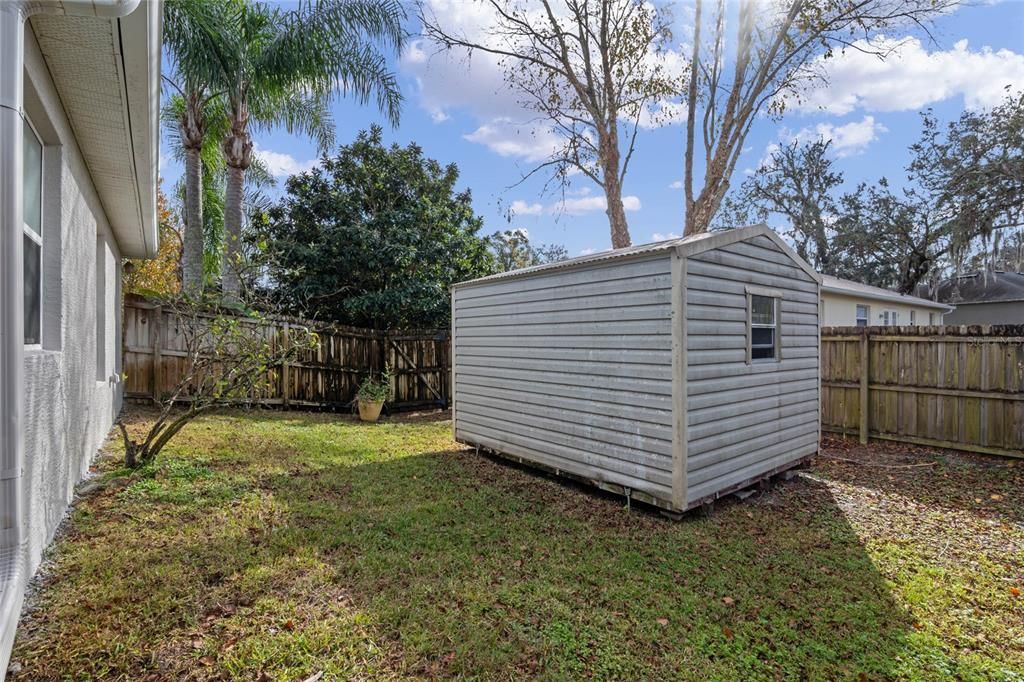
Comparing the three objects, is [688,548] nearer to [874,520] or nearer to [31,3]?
[874,520]

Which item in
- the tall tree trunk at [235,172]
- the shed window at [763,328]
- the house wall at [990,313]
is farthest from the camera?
the house wall at [990,313]

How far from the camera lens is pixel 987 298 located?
63.6 feet

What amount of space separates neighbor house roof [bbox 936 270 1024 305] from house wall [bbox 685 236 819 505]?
17.9 metres

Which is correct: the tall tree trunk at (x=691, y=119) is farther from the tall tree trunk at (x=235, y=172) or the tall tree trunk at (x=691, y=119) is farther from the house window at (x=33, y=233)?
the house window at (x=33, y=233)

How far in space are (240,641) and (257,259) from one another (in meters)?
5.15

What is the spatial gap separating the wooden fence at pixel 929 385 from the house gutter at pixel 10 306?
8.83m

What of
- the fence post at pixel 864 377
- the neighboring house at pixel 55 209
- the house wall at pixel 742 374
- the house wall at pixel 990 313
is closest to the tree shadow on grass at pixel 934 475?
the fence post at pixel 864 377

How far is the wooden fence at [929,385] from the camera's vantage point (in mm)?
6184

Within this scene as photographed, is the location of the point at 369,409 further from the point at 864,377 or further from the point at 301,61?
the point at 864,377

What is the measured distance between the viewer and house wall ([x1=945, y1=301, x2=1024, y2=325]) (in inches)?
743

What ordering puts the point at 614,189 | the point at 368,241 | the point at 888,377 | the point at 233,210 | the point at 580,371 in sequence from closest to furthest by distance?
1. the point at 580,371
2. the point at 888,377
3. the point at 233,210
4. the point at 368,241
5. the point at 614,189

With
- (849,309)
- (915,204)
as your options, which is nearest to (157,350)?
(849,309)

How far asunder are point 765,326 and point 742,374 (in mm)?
714

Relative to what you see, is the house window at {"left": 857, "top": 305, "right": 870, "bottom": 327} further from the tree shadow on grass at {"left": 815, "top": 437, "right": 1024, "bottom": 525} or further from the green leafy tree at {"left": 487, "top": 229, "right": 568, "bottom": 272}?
the green leafy tree at {"left": 487, "top": 229, "right": 568, "bottom": 272}
